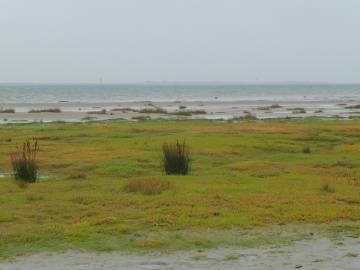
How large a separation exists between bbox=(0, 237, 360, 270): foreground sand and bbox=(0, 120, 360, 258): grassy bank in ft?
1.70

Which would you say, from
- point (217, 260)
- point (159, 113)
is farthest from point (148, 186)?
point (159, 113)

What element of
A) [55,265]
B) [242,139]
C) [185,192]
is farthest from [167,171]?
[242,139]

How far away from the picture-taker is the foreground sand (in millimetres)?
8992

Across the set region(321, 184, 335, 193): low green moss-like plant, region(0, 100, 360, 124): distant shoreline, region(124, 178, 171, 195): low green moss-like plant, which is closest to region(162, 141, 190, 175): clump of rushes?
region(124, 178, 171, 195): low green moss-like plant

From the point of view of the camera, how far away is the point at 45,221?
12.1 meters

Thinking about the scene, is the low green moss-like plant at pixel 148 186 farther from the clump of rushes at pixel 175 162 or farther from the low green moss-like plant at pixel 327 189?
the low green moss-like plant at pixel 327 189

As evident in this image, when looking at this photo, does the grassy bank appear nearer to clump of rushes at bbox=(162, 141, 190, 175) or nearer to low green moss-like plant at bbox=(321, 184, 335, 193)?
low green moss-like plant at bbox=(321, 184, 335, 193)

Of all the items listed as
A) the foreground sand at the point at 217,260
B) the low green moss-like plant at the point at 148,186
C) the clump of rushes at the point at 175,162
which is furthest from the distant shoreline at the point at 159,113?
the foreground sand at the point at 217,260

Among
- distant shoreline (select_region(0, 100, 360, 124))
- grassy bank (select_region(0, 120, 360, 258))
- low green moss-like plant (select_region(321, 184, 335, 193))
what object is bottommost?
distant shoreline (select_region(0, 100, 360, 124))

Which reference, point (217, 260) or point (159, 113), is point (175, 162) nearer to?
point (217, 260)

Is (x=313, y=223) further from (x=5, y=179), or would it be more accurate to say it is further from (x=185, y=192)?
(x=5, y=179)

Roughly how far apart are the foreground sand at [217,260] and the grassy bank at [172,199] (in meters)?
0.52

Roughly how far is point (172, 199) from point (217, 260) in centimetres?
455

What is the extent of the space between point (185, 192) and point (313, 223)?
3.76 m
